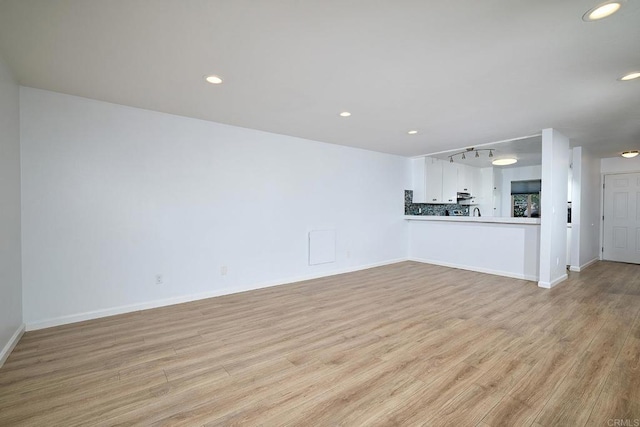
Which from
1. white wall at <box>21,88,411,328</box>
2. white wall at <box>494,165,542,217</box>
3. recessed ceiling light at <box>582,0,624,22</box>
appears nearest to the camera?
recessed ceiling light at <box>582,0,624,22</box>

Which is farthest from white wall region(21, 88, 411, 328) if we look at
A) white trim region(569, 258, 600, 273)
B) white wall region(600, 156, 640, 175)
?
white wall region(600, 156, 640, 175)

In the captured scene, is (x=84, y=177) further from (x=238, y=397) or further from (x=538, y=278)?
(x=538, y=278)

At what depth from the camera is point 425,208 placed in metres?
7.49

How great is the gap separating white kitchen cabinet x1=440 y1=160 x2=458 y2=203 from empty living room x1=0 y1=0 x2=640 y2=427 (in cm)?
184

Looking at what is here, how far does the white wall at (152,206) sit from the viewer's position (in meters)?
2.98

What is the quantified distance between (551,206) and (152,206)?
5.73 m

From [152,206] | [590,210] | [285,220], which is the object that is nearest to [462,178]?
[590,210]

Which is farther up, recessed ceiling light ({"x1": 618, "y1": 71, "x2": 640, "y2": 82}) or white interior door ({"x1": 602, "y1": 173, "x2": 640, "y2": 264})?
recessed ceiling light ({"x1": 618, "y1": 71, "x2": 640, "y2": 82})

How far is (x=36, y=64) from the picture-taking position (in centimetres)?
242

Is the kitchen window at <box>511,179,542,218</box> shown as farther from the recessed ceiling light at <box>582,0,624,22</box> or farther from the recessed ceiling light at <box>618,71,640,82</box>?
the recessed ceiling light at <box>582,0,624,22</box>

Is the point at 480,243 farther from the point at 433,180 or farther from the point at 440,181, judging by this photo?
the point at 440,181

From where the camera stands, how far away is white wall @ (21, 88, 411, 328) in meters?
2.98

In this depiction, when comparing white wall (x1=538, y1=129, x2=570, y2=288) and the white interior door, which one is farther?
the white interior door

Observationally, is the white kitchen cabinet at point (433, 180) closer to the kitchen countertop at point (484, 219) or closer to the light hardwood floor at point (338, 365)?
the kitchen countertop at point (484, 219)
